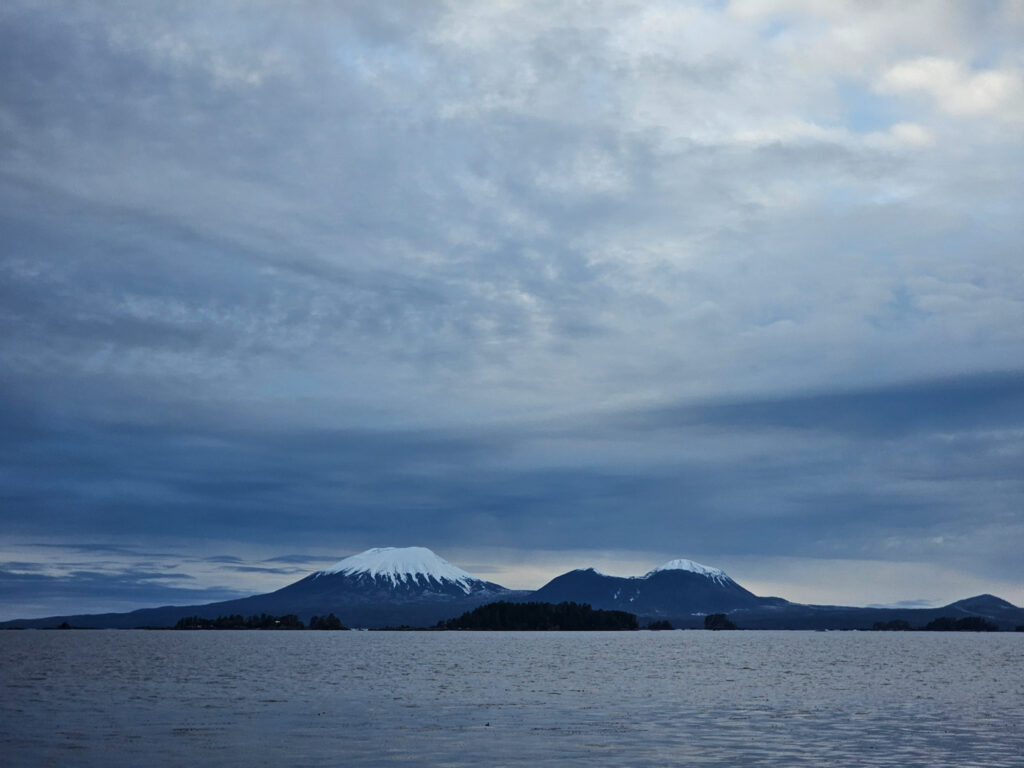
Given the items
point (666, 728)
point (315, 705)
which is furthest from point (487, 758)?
point (315, 705)

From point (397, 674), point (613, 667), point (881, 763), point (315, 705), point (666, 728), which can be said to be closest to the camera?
point (881, 763)

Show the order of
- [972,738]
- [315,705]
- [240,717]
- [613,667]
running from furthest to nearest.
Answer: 1. [613,667]
2. [315,705]
3. [240,717]
4. [972,738]

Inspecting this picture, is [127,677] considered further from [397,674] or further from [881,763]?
[881,763]

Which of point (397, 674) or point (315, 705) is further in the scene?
point (397, 674)

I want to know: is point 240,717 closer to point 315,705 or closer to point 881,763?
point 315,705

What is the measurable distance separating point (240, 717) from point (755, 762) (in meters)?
32.0

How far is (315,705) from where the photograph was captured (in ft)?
232

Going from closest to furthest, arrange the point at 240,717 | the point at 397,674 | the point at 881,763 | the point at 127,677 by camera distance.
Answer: the point at 881,763 → the point at 240,717 → the point at 127,677 → the point at 397,674

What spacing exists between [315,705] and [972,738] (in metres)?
40.5

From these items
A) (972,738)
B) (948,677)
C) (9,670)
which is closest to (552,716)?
(972,738)

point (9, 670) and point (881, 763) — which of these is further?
point (9, 670)

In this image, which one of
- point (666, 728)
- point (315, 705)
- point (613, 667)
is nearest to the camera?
point (666, 728)

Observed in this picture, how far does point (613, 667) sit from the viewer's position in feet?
425

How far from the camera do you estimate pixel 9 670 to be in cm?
11744
